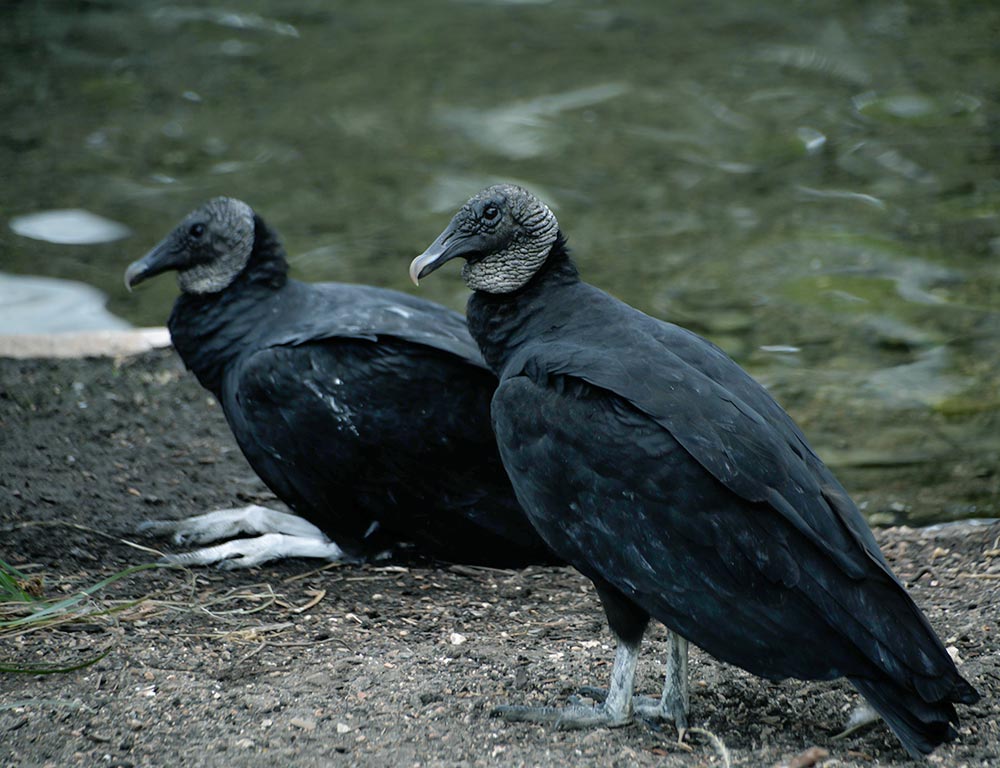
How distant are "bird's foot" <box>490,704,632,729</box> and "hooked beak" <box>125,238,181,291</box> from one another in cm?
192

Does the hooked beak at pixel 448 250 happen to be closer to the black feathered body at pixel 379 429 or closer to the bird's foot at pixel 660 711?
the black feathered body at pixel 379 429

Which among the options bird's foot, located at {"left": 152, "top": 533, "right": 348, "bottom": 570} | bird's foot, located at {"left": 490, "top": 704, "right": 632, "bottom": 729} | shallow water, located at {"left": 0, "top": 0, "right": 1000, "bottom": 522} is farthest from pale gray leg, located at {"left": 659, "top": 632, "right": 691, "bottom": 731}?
shallow water, located at {"left": 0, "top": 0, "right": 1000, "bottom": 522}

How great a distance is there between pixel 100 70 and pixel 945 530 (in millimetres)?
Answer: 7337

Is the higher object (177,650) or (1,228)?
(177,650)

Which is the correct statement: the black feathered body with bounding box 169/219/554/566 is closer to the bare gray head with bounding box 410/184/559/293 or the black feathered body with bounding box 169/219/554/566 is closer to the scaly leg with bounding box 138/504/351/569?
the scaly leg with bounding box 138/504/351/569

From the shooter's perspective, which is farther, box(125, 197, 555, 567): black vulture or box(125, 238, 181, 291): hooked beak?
box(125, 238, 181, 291): hooked beak

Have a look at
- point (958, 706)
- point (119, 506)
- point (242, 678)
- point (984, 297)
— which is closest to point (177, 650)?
point (242, 678)

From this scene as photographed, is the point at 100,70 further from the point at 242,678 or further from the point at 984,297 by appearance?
the point at 242,678

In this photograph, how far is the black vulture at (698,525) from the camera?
9.11 feet

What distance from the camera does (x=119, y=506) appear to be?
14.4 feet

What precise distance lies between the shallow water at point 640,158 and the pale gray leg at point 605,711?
1.88 m

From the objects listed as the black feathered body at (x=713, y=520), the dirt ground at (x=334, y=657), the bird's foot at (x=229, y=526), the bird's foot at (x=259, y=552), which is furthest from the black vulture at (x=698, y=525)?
the bird's foot at (x=229, y=526)

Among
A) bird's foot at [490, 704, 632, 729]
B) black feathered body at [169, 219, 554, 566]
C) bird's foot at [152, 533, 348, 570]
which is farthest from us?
→ bird's foot at [152, 533, 348, 570]

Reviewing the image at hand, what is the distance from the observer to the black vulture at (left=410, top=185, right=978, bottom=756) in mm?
2775
